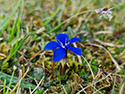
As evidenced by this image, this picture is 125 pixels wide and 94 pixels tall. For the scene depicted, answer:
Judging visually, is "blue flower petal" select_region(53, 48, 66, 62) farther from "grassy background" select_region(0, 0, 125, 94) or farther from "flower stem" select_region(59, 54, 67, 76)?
"grassy background" select_region(0, 0, 125, 94)

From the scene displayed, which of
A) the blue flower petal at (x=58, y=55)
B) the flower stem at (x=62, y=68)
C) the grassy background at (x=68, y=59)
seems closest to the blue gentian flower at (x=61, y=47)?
the blue flower petal at (x=58, y=55)

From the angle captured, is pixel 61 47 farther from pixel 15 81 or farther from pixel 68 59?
pixel 15 81

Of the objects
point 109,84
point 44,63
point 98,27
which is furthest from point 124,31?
point 44,63

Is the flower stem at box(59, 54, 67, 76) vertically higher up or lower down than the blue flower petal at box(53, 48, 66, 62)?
lower down

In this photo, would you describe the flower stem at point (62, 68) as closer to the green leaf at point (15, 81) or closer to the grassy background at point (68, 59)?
the grassy background at point (68, 59)

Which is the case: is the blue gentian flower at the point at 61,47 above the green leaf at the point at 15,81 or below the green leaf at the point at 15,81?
above

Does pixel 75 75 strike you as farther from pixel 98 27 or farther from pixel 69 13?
pixel 69 13

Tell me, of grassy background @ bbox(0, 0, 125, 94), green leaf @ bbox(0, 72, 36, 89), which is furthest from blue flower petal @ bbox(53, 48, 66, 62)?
green leaf @ bbox(0, 72, 36, 89)

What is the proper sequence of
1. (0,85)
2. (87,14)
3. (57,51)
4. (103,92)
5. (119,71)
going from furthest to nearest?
(87,14) → (119,71) → (103,92) → (0,85) → (57,51)

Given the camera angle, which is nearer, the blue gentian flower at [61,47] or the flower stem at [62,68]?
the blue gentian flower at [61,47]
